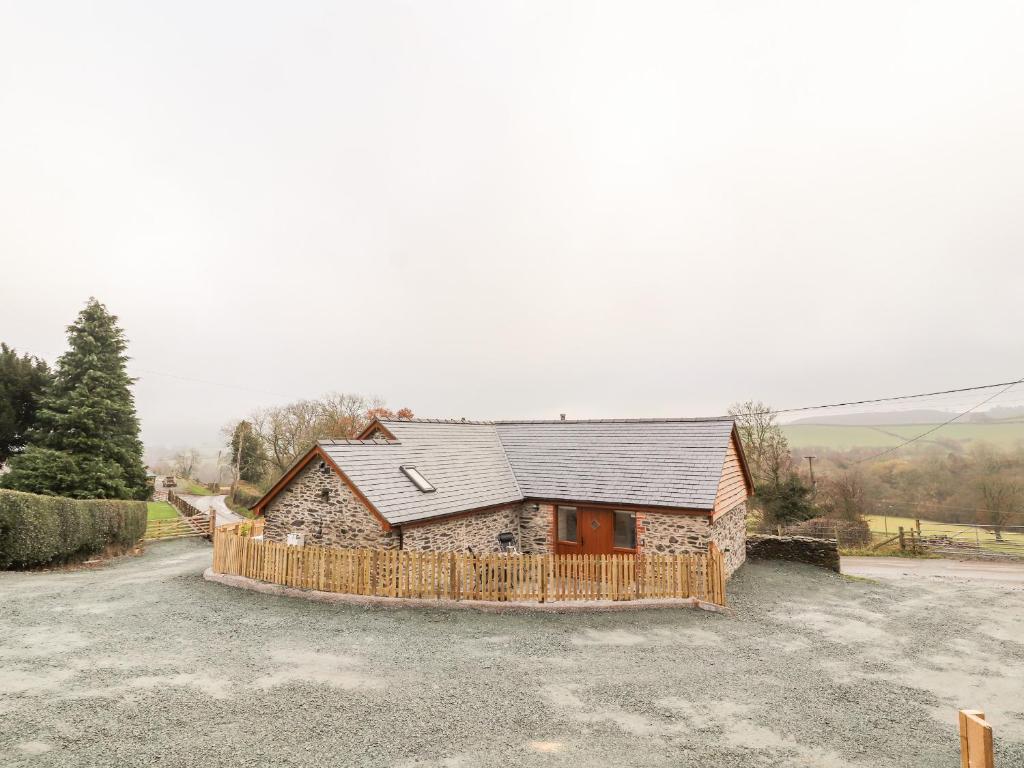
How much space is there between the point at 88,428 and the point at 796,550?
37.8m

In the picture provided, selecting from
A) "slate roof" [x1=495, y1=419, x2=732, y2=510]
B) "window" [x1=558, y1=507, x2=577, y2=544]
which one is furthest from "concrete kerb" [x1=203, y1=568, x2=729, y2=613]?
"window" [x1=558, y1=507, x2=577, y2=544]

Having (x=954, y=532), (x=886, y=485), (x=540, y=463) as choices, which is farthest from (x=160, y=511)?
(x=886, y=485)

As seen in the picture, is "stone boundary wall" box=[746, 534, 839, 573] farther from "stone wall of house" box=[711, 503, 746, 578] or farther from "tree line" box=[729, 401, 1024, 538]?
"tree line" box=[729, 401, 1024, 538]

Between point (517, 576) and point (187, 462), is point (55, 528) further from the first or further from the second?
point (187, 462)

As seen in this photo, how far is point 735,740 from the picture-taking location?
6961mm

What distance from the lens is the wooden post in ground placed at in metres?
3.89

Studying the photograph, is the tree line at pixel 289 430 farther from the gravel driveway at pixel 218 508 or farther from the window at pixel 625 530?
the window at pixel 625 530

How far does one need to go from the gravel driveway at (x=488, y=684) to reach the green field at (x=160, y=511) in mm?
24855

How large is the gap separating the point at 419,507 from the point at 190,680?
7.45m

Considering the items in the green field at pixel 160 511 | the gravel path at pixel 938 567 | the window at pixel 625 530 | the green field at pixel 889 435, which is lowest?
the gravel path at pixel 938 567

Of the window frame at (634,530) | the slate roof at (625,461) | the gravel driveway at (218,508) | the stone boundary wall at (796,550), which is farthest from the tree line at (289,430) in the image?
the stone boundary wall at (796,550)

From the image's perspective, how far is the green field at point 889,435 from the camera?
57000mm

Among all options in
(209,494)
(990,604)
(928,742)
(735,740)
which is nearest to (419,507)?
(735,740)

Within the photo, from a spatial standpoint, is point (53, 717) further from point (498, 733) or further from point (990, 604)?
point (990, 604)
